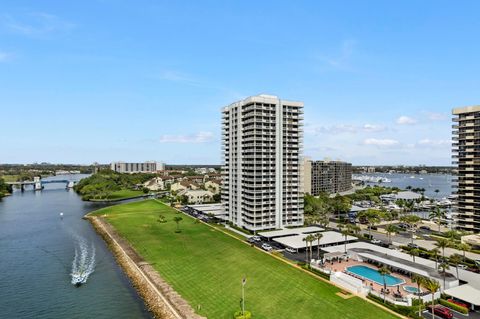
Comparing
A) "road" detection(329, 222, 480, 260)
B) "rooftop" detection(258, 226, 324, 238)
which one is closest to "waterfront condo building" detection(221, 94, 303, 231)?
"rooftop" detection(258, 226, 324, 238)

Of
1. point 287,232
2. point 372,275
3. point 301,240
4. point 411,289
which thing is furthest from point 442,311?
point 287,232

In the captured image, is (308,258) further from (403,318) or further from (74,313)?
(74,313)

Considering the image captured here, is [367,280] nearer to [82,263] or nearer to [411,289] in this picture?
[411,289]

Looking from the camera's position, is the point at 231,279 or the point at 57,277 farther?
the point at 57,277

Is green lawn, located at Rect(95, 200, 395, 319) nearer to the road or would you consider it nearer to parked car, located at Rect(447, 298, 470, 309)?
parked car, located at Rect(447, 298, 470, 309)

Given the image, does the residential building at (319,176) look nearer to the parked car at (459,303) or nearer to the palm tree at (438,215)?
the palm tree at (438,215)

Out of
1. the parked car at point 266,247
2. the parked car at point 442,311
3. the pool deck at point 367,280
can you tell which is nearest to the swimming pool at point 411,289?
the pool deck at point 367,280
